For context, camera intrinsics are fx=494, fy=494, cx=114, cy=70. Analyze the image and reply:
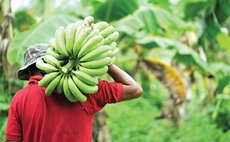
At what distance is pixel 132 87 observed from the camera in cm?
292

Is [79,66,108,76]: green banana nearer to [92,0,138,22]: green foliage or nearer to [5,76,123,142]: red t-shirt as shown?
[5,76,123,142]: red t-shirt

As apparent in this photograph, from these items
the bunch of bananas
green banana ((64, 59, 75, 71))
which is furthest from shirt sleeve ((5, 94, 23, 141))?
green banana ((64, 59, 75, 71))

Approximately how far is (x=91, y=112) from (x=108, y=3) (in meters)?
2.26

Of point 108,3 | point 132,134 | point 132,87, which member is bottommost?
point 132,134

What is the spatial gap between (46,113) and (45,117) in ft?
0.07

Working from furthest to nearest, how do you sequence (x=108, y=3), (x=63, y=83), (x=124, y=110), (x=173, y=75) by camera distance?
(x=124, y=110), (x=173, y=75), (x=108, y=3), (x=63, y=83)

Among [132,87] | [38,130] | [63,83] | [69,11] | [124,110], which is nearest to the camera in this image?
[63,83]

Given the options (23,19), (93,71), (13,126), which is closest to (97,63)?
(93,71)

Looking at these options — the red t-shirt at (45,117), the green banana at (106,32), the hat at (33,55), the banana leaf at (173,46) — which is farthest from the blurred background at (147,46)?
the green banana at (106,32)

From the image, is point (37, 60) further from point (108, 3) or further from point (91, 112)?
point (108, 3)

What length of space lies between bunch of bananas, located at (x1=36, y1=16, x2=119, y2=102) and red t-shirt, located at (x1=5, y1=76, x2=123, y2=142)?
0.13 metres

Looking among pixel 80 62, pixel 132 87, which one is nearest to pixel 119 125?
pixel 132 87

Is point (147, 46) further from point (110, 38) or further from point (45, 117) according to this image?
point (45, 117)

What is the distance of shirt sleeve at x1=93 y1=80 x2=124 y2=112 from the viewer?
2.77 metres
